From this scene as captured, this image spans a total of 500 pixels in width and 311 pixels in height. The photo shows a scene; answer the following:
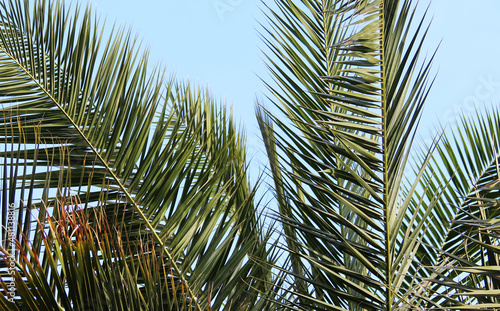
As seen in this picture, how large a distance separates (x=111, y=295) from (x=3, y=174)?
23.6 inches

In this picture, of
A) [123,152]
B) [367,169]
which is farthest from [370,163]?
→ [123,152]

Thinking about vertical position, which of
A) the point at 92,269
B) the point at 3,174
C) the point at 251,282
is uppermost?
the point at 3,174

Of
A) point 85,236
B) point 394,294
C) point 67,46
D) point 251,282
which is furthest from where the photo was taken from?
point 67,46

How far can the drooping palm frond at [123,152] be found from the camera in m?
2.03

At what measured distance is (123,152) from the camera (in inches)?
86.0

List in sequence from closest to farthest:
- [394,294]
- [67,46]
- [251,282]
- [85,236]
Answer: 1. [85,236]
2. [394,294]
3. [251,282]
4. [67,46]

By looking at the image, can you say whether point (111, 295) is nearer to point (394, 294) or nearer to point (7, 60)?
point (394, 294)

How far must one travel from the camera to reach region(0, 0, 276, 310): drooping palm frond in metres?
2.03

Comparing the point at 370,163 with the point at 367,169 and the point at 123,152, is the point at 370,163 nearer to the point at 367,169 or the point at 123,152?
the point at 367,169

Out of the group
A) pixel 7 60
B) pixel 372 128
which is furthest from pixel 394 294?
pixel 7 60

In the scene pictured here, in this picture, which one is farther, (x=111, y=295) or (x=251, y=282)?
(x=251, y=282)

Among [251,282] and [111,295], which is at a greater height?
[111,295]

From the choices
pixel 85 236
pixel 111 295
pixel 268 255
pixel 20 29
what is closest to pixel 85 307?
pixel 111 295

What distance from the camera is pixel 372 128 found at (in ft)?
5.56
